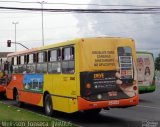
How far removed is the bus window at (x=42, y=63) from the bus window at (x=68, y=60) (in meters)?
2.04

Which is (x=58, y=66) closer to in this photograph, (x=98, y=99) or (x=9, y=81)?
(x=98, y=99)

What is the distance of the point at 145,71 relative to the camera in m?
26.2

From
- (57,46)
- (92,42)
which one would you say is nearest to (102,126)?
(92,42)

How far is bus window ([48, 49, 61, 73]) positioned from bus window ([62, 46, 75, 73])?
0.50m

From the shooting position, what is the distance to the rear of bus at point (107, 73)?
1515cm

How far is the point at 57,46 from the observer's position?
17.1 m

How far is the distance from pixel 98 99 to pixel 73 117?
2.68 metres

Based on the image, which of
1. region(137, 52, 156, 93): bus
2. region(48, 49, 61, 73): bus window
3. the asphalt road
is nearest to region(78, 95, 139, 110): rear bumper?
the asphalt road

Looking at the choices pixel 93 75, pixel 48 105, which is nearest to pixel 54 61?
pixel 48 105

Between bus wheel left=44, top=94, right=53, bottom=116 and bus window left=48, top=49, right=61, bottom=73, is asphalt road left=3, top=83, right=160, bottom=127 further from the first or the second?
bus window left=48, top=49, right=61, bottom=73

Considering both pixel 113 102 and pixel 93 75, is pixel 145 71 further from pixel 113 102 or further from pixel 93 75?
pixel 93 75

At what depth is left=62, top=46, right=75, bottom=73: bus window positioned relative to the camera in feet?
51.9

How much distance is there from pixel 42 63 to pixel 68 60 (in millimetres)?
2876

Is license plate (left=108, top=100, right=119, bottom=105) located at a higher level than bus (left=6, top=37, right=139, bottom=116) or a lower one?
lower
